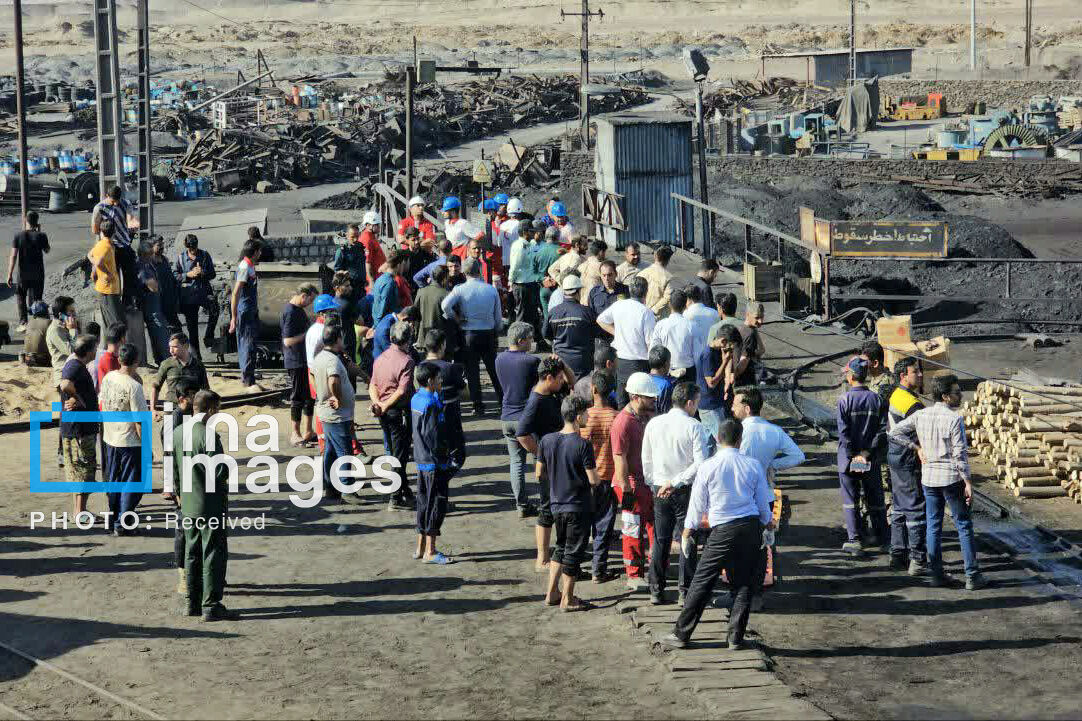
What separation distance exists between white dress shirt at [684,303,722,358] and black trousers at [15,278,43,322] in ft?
37.8

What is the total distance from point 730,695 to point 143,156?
14422mm

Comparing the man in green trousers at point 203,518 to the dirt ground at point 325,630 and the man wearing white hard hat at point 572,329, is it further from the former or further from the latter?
the man wearing white hard hat at point 572,329

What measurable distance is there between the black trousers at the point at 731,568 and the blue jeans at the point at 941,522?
6.89 feet

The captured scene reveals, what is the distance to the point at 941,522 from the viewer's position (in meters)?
10.4

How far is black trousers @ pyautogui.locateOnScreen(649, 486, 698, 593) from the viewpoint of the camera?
31.5 feet

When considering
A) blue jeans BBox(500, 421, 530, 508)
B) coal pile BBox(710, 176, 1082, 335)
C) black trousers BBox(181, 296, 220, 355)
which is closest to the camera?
blue jeans BBox(500, 421, 530, 508)

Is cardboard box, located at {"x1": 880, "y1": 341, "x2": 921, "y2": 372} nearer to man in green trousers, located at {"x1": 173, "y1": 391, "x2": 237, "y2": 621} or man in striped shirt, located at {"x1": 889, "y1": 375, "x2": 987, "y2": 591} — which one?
man in striped shirt, located at {"x1": 889, "y1": 375, "x2": 987, "y2": 591}

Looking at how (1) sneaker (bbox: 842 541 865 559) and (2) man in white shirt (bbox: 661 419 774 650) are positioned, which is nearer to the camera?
(2) man in white shirt (bbox: 661 419 774 650)

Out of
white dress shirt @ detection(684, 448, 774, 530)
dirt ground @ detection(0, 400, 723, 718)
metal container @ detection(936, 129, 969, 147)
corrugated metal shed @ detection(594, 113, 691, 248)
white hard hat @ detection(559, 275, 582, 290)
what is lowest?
dirt ground @ detection(0, 400, 723, 718)

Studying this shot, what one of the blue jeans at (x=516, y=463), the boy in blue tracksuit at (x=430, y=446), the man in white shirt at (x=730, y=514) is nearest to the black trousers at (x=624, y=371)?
the blue jeans at (x=516, y=463)

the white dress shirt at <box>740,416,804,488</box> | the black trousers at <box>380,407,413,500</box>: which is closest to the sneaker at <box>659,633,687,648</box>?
the white dress shirt at <box>740,416,804,488</box>

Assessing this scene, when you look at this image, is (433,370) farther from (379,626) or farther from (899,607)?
(899,607)

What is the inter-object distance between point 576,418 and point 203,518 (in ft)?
8.77

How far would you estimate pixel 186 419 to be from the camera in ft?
31.5
